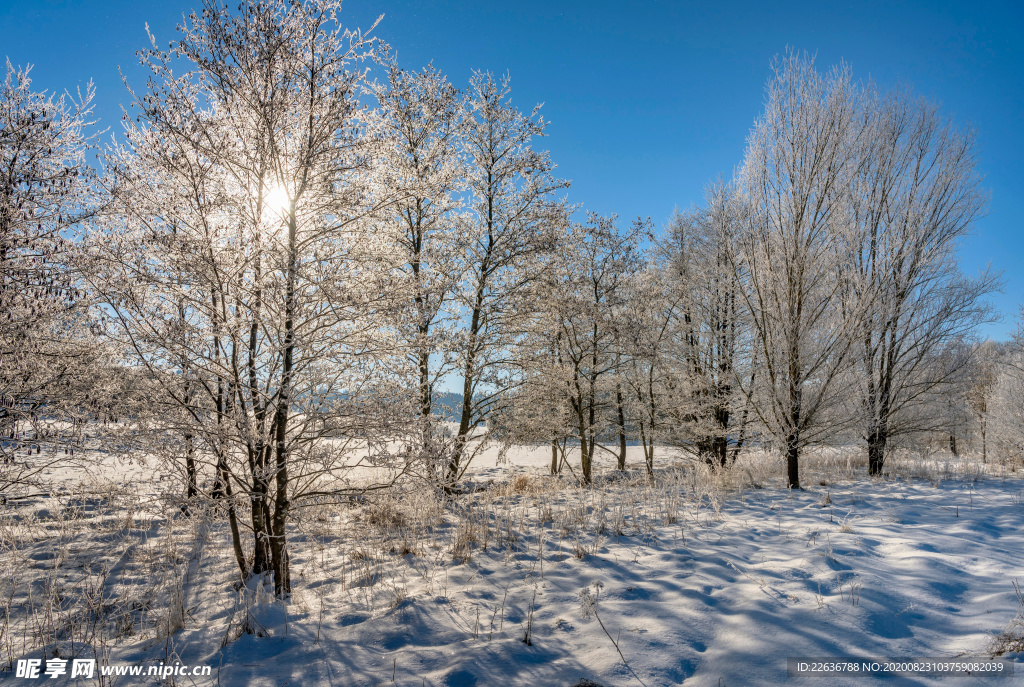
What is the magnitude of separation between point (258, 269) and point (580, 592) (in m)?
4.20

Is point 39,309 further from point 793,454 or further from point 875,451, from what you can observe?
point 875,451

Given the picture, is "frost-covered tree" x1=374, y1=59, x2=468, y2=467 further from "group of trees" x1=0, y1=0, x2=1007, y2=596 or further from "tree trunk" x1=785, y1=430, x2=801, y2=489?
"tree trunk" x1=785, y1=430, x2=801, y2=489

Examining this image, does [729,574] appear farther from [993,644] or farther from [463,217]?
[463,217]

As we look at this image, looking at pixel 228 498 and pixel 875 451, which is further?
pixel 875 451

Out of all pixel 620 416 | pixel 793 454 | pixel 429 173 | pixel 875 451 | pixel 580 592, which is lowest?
pixel 580 592

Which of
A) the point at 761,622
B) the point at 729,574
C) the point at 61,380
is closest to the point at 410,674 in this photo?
the point at 761,622

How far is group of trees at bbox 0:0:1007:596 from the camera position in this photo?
4.28 m

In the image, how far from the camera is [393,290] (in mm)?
4582

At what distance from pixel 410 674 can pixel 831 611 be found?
110 inches

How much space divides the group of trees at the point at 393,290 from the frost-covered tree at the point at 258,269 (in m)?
0.03

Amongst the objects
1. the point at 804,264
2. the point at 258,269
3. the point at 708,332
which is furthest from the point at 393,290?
the point at 708,332
